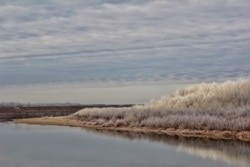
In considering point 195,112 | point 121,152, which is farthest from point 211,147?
point 195,112

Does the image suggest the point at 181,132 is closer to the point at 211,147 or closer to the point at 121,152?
the point at 211,147

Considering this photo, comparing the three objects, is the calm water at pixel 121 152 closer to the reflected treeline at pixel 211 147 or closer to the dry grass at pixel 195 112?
the reflected treeline at pixel 211 147

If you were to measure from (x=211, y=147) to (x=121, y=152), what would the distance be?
15.9ft

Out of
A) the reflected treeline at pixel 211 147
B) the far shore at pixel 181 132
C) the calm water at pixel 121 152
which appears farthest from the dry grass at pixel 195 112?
the calm water at pixel 121 152

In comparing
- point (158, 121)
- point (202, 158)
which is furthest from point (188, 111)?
point (202, 158)

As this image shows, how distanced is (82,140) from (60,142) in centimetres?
149

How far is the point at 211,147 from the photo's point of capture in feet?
86.8

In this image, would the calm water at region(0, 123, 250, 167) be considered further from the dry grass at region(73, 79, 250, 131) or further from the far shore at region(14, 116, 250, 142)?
the dry grass at region(73, 79, 250, 131)

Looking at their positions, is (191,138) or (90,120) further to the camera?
(90,120)

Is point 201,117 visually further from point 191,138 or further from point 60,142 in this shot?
point 60,142

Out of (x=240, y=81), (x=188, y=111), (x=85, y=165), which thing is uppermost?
(x=240, y=81)

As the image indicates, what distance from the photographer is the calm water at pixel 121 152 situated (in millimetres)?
21141

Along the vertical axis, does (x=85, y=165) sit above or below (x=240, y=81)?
below

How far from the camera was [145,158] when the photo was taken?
2250 cm
